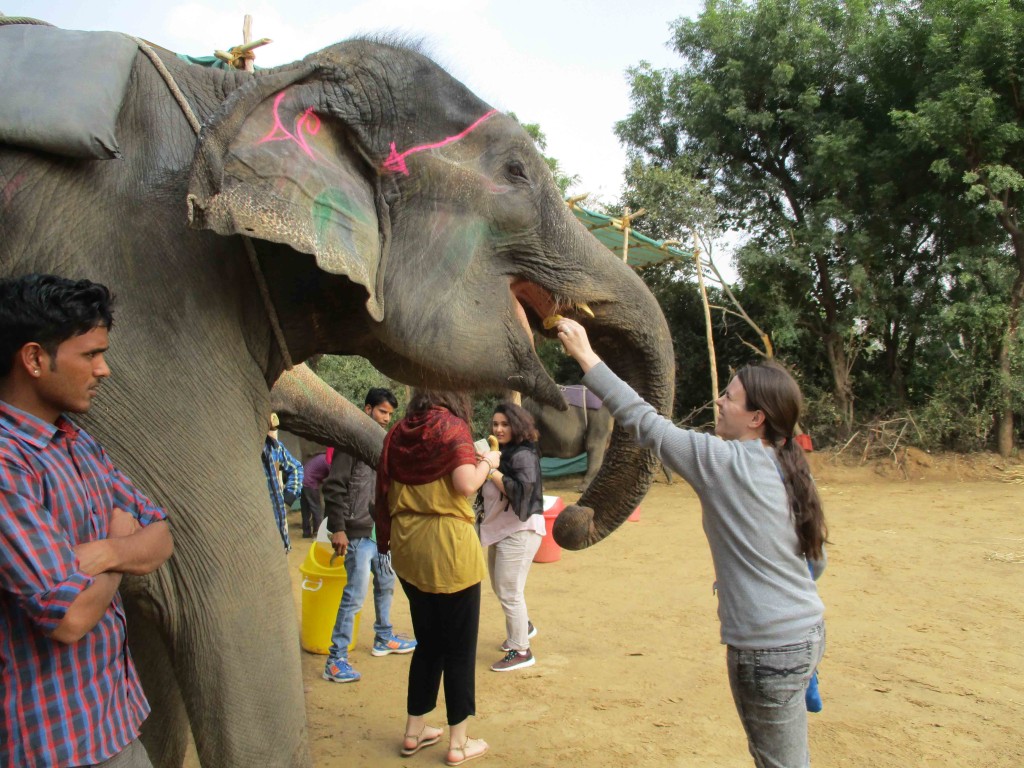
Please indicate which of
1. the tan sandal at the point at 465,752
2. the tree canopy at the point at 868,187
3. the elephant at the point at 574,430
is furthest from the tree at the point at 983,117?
the tan sandal at the point at 465,752

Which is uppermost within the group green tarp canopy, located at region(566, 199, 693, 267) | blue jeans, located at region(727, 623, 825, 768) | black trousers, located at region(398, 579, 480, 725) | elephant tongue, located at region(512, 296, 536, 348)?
green tarp canopy, located at region(566, 199, 693, 267)

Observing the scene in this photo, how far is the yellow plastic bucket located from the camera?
5.06 metres

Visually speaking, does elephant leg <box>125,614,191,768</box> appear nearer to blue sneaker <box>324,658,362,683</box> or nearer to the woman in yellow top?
the woman in yellow top

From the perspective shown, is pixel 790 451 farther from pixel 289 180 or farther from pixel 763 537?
pixel 289 180

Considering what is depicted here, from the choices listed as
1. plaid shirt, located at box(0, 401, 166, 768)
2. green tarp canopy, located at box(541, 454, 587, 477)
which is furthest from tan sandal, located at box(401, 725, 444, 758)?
green tarp canopy, located at box(541, 454, 587, 477)

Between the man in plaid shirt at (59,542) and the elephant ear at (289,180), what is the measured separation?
0.31 m

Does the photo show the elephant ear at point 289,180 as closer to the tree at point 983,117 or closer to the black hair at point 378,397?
the black hair at point 378,397

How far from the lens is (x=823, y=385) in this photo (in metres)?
13.9

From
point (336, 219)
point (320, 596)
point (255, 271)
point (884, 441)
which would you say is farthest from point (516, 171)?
point (884, 441)

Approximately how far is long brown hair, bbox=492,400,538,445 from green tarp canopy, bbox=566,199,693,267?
4976 mm

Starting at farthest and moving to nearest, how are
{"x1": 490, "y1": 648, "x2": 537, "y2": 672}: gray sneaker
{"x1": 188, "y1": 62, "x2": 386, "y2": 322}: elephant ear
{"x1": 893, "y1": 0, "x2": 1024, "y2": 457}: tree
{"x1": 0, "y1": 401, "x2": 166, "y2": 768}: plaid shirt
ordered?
{"x1": 893, "y1": 0, "x2": 1024, "y2": 457}: tree < {"x1": 490, "y1": 648, "x2": 537, "y2": 672}: gray sneaker < {"x1": 188, "y1": 62, "x2": 386, "y2": 322}: elephant ear < {"x1": 0, "y1": 401, "x2": 166, "y2": 768}: plaid shirt

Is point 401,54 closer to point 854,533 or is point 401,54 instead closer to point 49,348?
point 49,348

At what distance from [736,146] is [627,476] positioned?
13.2 m

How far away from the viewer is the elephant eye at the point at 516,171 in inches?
87.3
